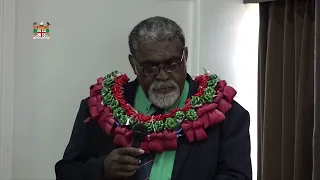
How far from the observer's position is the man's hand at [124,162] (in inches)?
52.9

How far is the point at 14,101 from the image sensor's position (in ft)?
6.80

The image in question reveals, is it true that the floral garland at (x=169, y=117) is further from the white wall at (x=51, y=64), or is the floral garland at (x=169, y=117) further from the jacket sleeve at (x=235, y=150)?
the white wall at (x=51, y=64)

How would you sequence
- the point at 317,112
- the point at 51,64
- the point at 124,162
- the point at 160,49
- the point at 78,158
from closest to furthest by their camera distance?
the point at 124,162 → the point at 160,49 → the point at 78,158 → the point at 317,112 → the point at 51,64

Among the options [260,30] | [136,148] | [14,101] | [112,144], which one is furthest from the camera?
[260,30]

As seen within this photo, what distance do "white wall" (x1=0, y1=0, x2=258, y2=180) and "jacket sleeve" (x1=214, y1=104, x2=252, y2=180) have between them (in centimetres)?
81

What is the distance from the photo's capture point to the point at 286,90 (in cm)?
213

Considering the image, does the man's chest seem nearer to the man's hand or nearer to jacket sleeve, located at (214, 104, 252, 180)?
jacket sleeve, located at (214, 104, 252, 180)

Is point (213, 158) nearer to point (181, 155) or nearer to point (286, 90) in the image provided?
point (181, 155)

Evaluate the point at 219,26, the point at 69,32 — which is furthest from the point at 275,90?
the point at 69,32

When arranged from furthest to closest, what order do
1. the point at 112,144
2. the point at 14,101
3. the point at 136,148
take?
the point at 14,101 < the point at 112,144 < the point at 136,148

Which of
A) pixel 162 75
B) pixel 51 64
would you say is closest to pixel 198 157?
pixel 162 75

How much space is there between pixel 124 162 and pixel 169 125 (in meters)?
0.20

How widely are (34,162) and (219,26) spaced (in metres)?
1.10

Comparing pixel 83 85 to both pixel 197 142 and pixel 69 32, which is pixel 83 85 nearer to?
pixel 69 32
